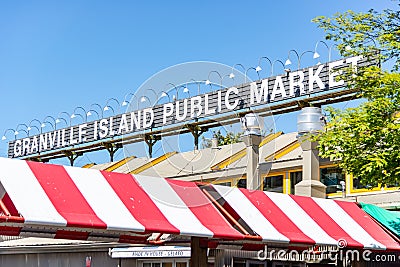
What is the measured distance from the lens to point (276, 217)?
12.0 metres

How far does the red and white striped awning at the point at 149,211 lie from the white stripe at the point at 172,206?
0.05 feet

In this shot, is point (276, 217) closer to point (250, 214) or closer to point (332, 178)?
point (250, 214)

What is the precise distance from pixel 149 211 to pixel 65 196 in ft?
4.41

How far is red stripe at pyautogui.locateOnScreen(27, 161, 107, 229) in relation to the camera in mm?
9047

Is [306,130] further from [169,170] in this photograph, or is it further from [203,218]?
[203,218]

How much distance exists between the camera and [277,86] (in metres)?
28.3

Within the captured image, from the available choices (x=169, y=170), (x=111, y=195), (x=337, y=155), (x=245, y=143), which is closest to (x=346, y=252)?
(x=337, y=155)

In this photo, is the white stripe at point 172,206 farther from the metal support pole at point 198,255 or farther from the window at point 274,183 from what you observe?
the window at point 274,183

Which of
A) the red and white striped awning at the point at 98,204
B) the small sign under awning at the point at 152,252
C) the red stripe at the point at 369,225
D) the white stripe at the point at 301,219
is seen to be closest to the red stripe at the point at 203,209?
the red and white striped awning at the point at 98,204

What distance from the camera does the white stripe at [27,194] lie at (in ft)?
28.4

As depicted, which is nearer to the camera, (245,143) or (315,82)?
(245,143)

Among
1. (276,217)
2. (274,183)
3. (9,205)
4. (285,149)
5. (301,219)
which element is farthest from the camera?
(285,149)

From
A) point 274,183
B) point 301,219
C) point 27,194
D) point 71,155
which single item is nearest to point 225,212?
point 301,219

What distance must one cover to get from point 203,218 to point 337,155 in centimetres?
357
